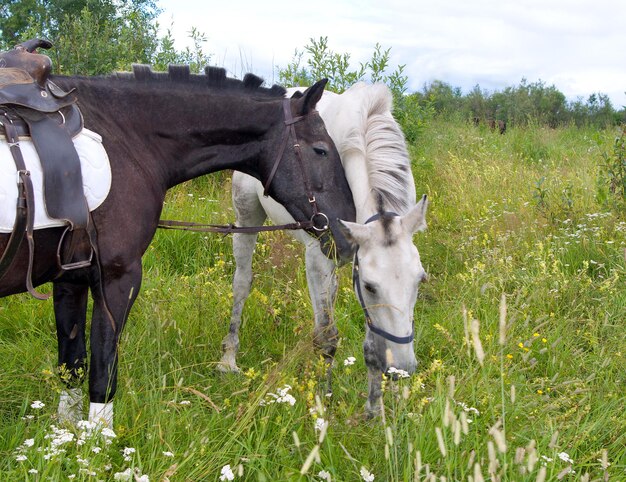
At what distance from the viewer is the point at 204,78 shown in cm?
320

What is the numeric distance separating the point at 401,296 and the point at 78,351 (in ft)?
5.86

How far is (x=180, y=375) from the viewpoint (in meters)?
3.48

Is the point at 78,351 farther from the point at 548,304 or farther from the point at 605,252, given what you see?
the point at 605,252

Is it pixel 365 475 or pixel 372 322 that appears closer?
pixel 365 475

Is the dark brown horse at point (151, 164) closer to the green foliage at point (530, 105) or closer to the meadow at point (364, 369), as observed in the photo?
the meadow at point (364, 369)

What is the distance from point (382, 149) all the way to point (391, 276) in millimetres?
836

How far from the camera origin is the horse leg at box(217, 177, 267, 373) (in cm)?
421

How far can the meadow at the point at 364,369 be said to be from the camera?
235cm

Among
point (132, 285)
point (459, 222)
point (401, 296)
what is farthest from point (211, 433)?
point (459, 222)

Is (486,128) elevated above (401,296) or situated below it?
above

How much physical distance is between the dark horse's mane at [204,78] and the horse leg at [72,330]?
113cm

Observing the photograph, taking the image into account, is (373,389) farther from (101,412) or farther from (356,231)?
(101,412)

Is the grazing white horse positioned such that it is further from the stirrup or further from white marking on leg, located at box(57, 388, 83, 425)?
the stirrup

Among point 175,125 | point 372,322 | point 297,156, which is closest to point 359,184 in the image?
point 297,156
